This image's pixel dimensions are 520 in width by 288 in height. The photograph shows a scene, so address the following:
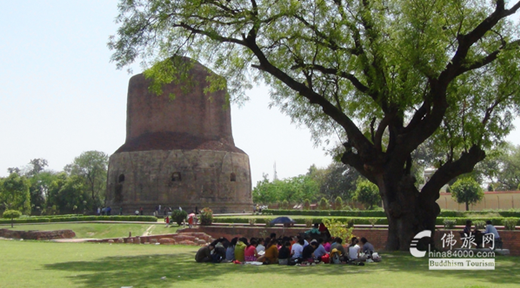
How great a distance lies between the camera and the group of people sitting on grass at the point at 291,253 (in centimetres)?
1055

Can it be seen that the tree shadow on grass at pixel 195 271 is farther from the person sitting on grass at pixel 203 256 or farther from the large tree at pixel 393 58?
the large tree at pixel 393 58

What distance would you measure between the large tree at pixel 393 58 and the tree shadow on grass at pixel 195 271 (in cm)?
303

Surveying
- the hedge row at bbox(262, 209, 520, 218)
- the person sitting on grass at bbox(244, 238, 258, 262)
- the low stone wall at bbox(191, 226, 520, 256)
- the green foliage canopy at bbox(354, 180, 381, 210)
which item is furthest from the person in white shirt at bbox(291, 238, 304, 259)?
the green foliage canopy at bbox(354, 180, 381, 210)

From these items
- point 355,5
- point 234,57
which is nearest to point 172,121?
point 234,57

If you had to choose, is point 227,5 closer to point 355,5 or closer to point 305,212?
point 355,5

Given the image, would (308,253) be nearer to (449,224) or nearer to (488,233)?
(488,233)

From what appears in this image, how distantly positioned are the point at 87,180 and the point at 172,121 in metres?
27.2

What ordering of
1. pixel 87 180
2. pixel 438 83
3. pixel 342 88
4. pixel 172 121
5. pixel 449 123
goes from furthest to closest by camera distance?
pixel 87 180 → pixel 172 121 → pixel 342 88 → pixel 449 123 → pixel 438 83

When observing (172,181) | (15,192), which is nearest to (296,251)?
(172,181)

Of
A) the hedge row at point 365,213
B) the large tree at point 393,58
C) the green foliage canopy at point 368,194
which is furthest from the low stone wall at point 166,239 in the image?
the green foliage canopy at point 368,194

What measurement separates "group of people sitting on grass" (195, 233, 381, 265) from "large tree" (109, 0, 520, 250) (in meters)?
3.14

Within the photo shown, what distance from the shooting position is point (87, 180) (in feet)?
199

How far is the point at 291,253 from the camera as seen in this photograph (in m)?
10.8

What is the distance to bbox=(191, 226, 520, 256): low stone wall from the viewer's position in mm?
16422
